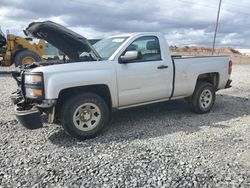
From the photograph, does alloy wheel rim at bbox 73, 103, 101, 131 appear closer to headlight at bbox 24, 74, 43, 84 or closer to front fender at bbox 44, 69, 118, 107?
front fender at bbox 44, 69, 118, 107

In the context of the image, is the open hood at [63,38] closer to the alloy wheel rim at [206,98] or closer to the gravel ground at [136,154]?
the gravel ground at [136,154]

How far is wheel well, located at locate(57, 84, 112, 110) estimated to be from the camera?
5270 millimetres

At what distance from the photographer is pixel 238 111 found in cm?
763

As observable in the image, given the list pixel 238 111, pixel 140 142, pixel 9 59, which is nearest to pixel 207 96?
pixel 238 111

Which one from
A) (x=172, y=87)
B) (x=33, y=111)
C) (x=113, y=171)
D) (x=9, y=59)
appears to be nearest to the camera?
(x=113, y=171)

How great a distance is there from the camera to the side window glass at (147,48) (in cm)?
613

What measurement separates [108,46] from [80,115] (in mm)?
1763

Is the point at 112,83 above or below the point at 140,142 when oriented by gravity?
above

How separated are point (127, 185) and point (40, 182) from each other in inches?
42.0

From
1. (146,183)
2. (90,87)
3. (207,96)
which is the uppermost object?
(90,87)

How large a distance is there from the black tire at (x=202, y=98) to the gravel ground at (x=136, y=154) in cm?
30

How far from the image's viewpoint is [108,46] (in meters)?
6.34

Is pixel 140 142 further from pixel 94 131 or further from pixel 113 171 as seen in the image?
pixel 113 171

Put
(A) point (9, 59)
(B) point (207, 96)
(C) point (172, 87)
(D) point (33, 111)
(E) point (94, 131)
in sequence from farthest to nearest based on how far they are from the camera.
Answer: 1. (A) point (9, 59)
2. (B) point (207, 96)
3. (C) point (172, 87)
4. (E) point (94, 131)
5. (D) point (33, 111)
